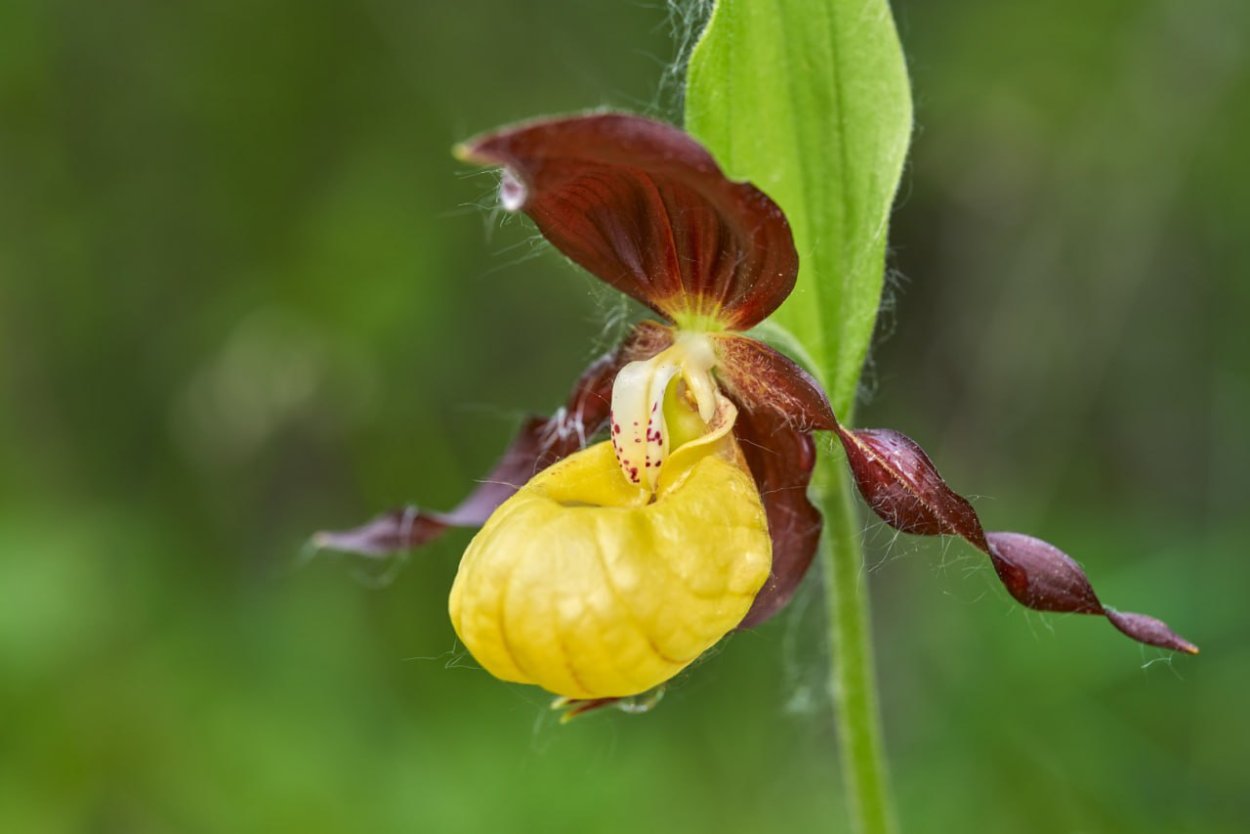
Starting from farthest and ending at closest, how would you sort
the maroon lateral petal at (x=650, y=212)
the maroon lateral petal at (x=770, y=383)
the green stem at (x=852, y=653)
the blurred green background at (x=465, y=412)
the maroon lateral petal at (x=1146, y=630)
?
1. the blurred green background at (x=465, y=412)
2. the green stem at (x=852, y=653)
3. the maroon lateral petal at (x=770, y=383)
4. the maroon lateral petal at (x=1146, y=630)
5. the maroon lateral petal at (x=650, y=212)

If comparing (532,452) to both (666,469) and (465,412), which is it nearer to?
(666,469)

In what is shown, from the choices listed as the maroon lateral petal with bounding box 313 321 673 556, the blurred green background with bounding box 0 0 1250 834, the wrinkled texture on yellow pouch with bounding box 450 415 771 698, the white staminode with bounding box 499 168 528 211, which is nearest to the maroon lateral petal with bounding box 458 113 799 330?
the white staminode with bounding box 499 168 528 211

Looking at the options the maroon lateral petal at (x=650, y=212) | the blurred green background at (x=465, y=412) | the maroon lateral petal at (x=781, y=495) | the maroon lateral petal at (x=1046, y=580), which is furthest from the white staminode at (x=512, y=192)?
the blurred green background at (x=465, y=412)

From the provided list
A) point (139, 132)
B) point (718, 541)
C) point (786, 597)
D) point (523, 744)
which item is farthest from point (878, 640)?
point (139, 132)

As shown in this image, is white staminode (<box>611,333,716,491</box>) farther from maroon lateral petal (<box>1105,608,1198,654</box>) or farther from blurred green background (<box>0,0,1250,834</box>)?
blurred green background (<box>0,0,1250,834</box>)

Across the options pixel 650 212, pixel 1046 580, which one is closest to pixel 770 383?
pixel 650 212

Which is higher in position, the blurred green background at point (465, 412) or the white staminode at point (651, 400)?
the white staminode at point (651, 400)

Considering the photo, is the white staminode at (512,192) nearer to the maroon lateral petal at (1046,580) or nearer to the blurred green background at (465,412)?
the maroon lateral petal at (1046,580)
